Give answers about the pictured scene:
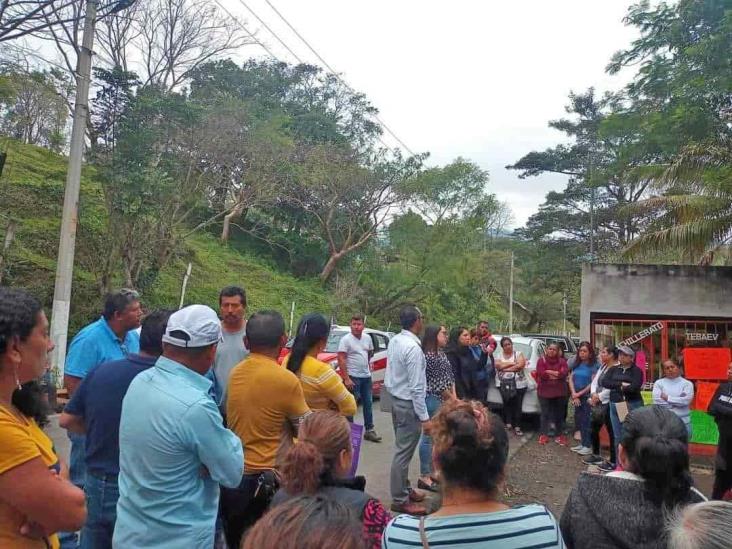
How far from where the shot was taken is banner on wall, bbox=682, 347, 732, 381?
8.65 meters

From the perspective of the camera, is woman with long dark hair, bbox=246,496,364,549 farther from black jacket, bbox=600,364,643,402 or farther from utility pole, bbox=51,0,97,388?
utility pole, bbox=51,0,97,388

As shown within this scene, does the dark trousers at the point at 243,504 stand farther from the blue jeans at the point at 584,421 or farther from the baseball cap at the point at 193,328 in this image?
the blue jeans at the point at 584,421

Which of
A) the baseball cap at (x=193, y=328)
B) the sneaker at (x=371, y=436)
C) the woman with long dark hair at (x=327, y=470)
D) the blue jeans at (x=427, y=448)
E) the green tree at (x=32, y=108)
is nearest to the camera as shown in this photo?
the woman with long dark hair at (x=327, y=470)

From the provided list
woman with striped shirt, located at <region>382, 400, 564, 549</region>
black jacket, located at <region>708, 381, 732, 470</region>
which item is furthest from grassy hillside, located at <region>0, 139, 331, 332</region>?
woman with striped shirt, located at <region>382, 400, 564, 549</region>

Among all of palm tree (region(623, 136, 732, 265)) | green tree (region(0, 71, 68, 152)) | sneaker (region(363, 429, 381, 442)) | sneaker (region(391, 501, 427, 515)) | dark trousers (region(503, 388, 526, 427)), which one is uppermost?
green tree (region(0, 71, 68, 152))

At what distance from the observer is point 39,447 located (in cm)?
193

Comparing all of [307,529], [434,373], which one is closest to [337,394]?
[307,529]

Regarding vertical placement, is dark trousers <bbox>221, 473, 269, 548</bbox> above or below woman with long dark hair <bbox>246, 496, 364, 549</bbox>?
below

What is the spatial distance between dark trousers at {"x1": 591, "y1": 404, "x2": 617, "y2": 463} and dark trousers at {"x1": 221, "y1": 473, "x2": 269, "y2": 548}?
5.63 m

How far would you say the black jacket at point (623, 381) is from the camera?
7.16 meters

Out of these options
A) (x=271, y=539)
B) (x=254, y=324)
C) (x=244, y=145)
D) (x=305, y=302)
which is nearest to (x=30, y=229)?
(x=244, y=145)

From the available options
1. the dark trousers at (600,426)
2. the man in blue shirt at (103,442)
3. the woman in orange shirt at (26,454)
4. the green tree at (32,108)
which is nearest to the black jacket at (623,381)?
the dark trousers at (600,426)

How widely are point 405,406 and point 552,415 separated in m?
4.85

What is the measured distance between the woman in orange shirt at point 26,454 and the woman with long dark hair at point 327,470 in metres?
0.78
